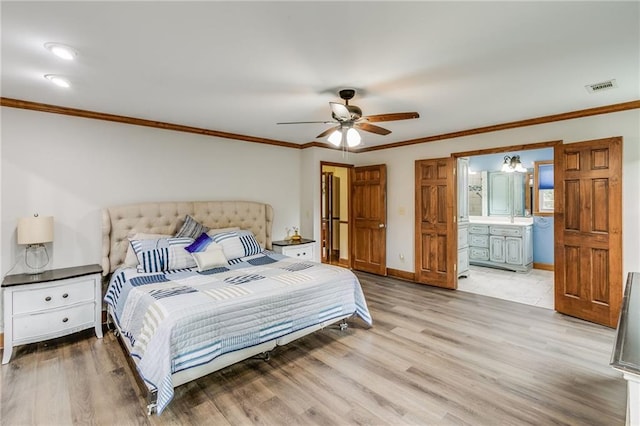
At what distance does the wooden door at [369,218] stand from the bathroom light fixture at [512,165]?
2726 mm

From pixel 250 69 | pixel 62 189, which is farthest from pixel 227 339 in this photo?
pixel 62 189

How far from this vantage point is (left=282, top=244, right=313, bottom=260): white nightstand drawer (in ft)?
16.4

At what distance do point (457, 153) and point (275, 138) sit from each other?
289 centimetres

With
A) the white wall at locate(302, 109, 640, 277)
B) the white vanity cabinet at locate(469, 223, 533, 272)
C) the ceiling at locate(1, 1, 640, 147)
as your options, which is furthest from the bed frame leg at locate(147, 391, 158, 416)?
the white vanity cabinet at locate(469, 223, 533, 272)

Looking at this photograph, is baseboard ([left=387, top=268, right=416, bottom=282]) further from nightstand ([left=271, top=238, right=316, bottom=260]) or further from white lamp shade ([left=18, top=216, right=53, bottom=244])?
white lamp shade ([left=18, top=216, right=53, bottom=244])

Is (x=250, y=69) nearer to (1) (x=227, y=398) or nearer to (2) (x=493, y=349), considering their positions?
(1) (x=227, y=398)

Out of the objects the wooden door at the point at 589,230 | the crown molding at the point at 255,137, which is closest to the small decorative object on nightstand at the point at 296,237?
the crown molding at the point at 255,137

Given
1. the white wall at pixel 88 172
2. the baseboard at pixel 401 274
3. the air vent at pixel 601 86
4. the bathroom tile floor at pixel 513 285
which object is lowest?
the bathroom tile floor at pixel 513 285

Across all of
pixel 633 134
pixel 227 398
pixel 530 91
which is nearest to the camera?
pixel 227 398

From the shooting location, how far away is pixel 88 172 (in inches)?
140

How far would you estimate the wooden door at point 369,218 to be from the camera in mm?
5805

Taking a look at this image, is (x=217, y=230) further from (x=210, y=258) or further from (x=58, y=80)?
(x=58, y=80)

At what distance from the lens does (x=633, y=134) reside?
336 centimetres

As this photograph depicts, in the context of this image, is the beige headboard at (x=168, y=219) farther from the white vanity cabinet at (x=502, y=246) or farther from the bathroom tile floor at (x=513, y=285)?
the white vanity cabinet at (x=502, y=246)
